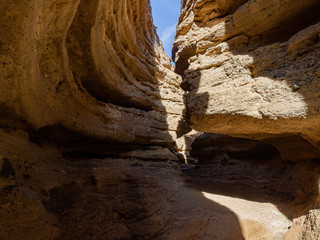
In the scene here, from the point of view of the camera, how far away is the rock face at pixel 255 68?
10.0ft

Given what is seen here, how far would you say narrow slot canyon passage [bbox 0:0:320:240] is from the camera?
A: 87.3 inches

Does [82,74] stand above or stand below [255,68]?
below

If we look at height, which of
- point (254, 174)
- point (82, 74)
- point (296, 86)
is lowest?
point (254, 174)

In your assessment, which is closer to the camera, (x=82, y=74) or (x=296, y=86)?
(x=296, y=86)

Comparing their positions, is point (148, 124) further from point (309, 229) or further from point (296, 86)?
point (309, 229)

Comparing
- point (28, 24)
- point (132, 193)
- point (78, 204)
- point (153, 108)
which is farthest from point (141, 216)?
point (153, 108)

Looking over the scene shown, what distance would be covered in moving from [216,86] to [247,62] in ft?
2.85

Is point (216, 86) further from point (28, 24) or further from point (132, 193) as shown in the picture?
point (28, 24)

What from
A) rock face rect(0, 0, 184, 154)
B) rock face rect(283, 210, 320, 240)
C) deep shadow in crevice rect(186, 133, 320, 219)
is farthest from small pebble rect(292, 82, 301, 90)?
rock face rect(0, 0, 184, 154)

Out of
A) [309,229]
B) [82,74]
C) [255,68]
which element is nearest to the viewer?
[309,229]

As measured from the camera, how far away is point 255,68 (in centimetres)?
381

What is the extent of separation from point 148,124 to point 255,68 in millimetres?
3864

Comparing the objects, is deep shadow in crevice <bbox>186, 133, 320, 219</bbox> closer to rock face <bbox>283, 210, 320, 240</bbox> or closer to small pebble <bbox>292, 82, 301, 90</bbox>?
rock face <bbox>283, 210, 320, 240</bbox>

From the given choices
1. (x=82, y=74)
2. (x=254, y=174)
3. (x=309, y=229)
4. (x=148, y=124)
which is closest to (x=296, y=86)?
(x=309, y=229)
